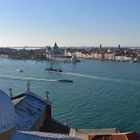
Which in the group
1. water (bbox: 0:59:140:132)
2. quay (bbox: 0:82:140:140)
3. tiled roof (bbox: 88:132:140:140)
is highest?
quay (bbox: 0:82:140:140)

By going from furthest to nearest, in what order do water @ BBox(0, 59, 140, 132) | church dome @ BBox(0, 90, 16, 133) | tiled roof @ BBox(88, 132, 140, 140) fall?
water @ BBox(0, 59, 140, 132) < tiled roof @ BBox(88, 132, 140, 140) < church dome @ BBox(0, 90, 16, 133)

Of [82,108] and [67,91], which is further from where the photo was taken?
[67,91]

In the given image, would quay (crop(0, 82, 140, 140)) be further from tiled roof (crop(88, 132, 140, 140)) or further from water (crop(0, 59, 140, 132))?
water (crop(0, 59, 140, 132))

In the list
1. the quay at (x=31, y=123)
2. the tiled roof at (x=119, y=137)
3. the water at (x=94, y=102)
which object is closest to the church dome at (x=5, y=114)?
the quay at (x=31, y=123)

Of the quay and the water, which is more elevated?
the quay

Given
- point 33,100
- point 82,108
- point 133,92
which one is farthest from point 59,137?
point 133,92

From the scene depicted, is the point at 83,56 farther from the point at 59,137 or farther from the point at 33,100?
the point at 59,137

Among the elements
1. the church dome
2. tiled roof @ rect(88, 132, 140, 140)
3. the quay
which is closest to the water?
the quay

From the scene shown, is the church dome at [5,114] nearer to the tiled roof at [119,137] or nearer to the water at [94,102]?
the tiled roof at [119,137]

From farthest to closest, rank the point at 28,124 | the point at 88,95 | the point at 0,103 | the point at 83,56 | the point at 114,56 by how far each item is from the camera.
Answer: the point at 83,56 → the point at 114,56 → the point at 88,95 → the point at 28,124 → the point at 0,103
